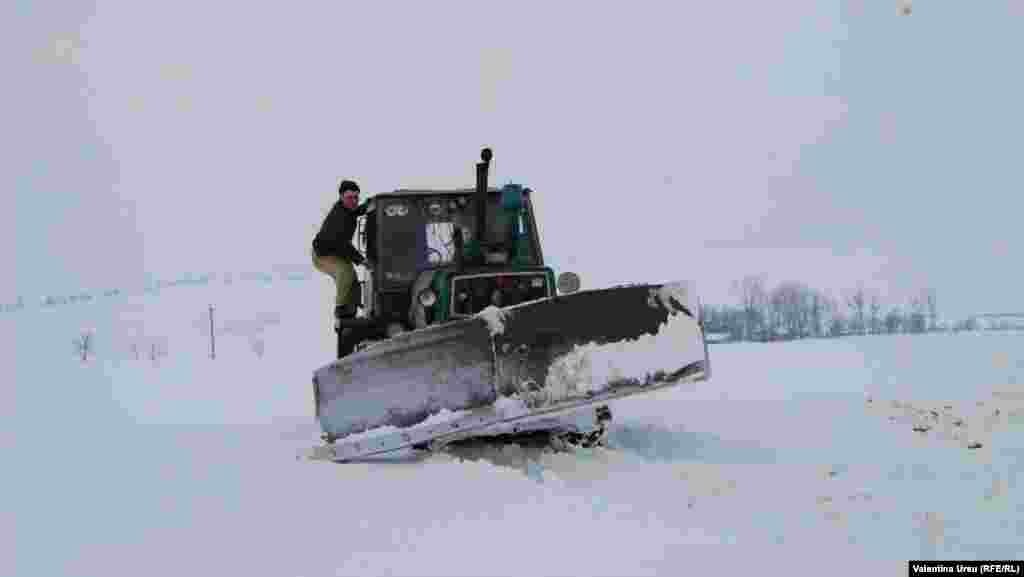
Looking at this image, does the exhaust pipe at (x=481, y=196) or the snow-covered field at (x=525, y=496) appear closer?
the snow-covered field at (x=525, y=496)

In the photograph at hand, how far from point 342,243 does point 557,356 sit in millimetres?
2999

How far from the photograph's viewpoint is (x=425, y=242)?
797 centimetres

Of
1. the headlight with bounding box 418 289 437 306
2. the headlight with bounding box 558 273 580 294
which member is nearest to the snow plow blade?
the headlight with bounding box 418 289 437 306

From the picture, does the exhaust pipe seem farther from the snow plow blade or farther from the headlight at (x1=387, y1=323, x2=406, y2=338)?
the snow plow blade

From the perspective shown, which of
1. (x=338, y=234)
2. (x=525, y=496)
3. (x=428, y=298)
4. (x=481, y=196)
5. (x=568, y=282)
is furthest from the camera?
(x=338, y=234)

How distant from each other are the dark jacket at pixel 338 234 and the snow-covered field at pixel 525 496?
153cm

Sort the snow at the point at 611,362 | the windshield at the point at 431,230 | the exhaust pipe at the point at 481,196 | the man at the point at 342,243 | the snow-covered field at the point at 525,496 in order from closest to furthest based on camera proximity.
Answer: the snow-covered field at the point at 525,496 < the snow at the point at 611,362 < the exhaust pipe at the point at 481,196 < the windshield at the point at 431,230 < the man at the point at 342,243

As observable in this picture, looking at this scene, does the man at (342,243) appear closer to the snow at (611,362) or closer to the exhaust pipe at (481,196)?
the exhaust pipe at (481,196)

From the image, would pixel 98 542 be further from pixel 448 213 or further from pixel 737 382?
pixel 737 382

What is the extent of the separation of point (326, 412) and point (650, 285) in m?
2.37

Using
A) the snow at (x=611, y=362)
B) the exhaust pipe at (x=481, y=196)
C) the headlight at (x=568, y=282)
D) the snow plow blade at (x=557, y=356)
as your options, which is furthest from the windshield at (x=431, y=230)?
the snow at (x=611, y=362)

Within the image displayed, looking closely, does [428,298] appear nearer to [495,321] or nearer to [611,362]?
[495,321]

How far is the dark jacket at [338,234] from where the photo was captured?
8180 mm

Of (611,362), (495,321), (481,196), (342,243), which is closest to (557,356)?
(611,362)
